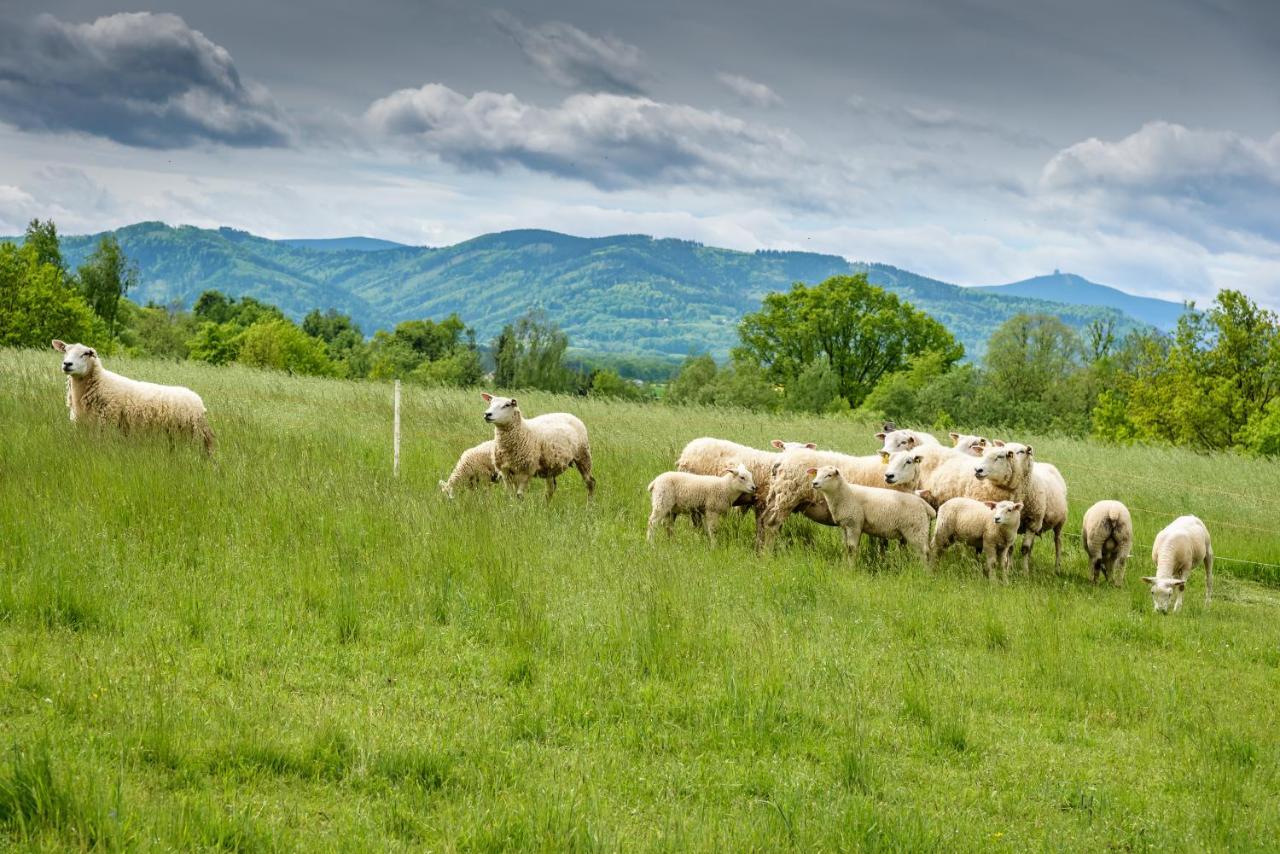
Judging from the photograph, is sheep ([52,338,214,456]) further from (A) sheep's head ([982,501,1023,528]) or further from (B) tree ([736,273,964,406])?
(B) tree ([736,273,964,406])

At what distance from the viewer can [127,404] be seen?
12.6 meters

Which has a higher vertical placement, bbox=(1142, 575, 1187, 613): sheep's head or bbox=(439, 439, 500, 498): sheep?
bbox=(439, 439, 500, 498): sheep

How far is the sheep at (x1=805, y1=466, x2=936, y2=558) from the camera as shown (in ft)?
38.0

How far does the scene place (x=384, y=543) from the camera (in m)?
9.07

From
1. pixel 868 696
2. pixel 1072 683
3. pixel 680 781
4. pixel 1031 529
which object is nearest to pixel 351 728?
pixel 680 781

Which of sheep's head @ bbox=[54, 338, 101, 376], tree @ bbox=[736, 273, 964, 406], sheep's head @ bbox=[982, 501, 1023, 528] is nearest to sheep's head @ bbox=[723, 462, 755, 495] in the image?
sheep's head @ bbox=[982, 501, 1023, 528]

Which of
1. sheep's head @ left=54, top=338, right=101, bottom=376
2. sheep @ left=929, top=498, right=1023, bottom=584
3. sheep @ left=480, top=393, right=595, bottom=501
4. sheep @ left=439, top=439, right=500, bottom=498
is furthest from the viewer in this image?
sheep @ left=439, top=439, right=500, bottom=498

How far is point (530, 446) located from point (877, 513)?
476 centimetres

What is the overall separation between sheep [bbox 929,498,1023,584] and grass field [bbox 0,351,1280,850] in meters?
0.52

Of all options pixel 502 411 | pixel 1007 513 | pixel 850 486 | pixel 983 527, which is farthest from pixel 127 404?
pixel 1007 513

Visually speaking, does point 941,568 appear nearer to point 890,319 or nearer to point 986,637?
point 986,637

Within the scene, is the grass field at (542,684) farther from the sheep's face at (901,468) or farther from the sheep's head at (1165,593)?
the sheep's face at (901,468)

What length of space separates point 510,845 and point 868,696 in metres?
3.20

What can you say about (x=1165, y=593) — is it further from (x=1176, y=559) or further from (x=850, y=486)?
(x=850, y=486)
